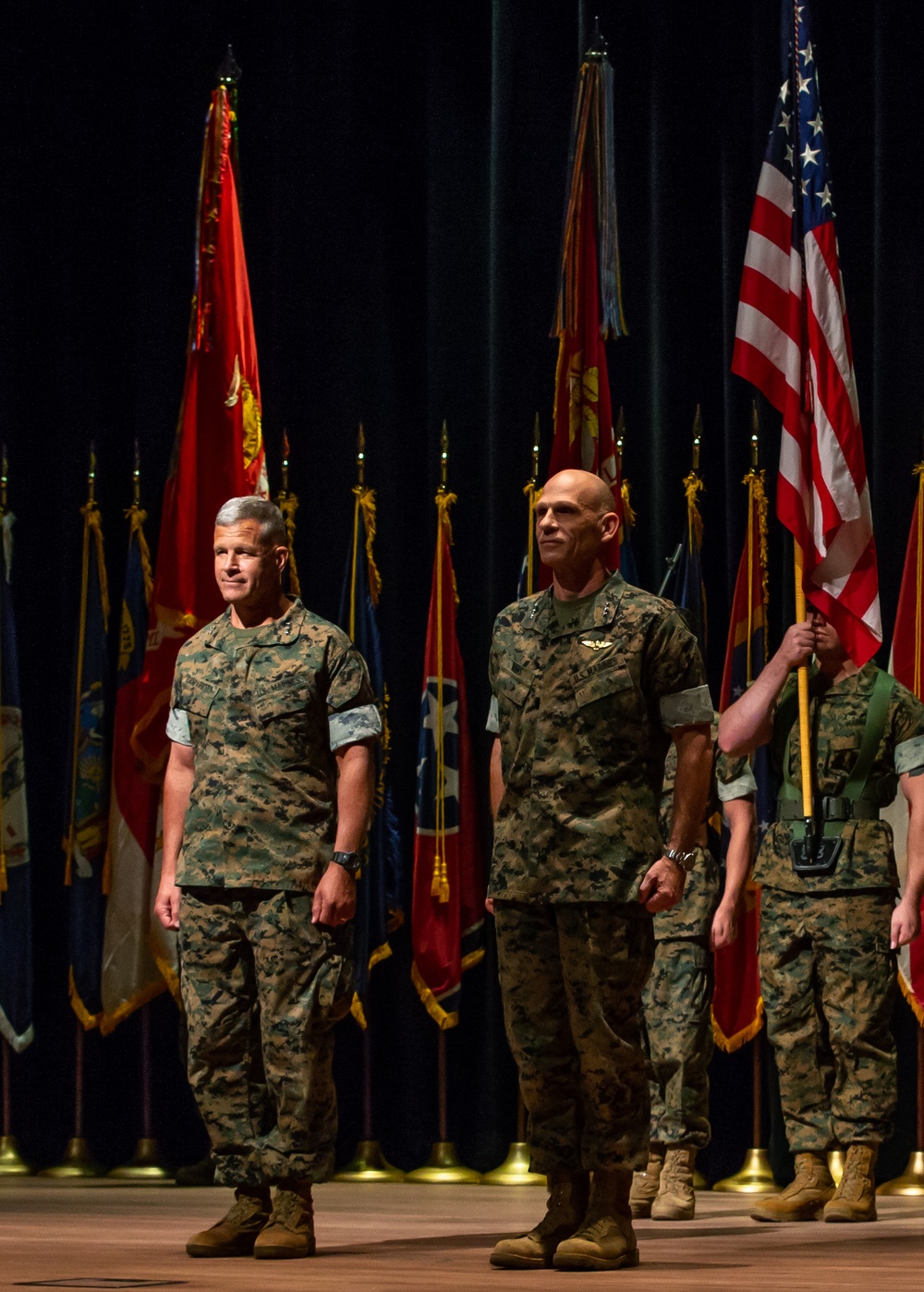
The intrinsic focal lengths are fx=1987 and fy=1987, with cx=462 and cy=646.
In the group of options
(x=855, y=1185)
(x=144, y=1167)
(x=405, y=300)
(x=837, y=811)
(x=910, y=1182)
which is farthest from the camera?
(x=405, y=300)

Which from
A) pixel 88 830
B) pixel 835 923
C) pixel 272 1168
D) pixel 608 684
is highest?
pixel 608 684

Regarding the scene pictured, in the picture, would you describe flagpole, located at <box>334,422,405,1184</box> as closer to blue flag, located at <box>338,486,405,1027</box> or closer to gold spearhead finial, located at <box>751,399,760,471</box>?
blue flag, located at <box>338,486,405,1027</box>

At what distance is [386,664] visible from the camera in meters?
6.16

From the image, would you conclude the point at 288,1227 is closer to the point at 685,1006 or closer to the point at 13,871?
the point at 685,1006

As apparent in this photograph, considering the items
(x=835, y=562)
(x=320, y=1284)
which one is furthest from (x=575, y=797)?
(x=835, y=562)

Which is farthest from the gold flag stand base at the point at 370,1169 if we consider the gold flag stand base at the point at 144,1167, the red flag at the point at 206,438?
the red flag at the point at 206,438

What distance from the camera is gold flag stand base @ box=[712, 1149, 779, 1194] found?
543 cm

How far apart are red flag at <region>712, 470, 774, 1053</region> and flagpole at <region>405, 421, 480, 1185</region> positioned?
840 millimetres

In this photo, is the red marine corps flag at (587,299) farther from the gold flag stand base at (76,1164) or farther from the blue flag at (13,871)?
the gold flag stand base at (76,1164)

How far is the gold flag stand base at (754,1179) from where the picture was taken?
543 centimetres

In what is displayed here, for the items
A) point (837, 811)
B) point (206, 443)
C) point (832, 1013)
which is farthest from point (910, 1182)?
point (206, 443)

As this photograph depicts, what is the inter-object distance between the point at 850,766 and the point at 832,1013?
541 mm

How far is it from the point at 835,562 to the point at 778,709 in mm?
426

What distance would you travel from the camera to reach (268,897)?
138 inches
